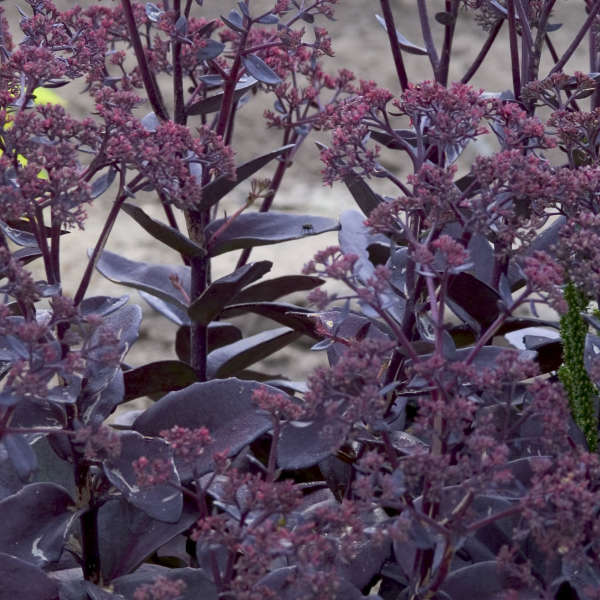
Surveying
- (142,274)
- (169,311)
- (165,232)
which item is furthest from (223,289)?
(169,311)

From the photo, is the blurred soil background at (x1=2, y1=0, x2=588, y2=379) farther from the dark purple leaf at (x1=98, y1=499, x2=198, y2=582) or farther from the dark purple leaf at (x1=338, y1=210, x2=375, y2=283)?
the dark purple leaf at (x1=98, y1=499, x2=198, y2=582)

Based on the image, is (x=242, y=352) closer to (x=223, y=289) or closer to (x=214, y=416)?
(x=223, y=289)

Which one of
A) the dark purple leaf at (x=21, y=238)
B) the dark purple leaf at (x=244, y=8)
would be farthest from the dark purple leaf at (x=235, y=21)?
the dark purple leaf at (x=21, y=238)

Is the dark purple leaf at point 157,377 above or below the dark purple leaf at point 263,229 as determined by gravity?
below

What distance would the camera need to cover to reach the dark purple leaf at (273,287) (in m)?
1.01

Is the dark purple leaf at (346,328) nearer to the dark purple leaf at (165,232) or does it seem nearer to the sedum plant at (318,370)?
the sedum plant at (318,370)

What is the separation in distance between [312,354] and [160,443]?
4.55ft

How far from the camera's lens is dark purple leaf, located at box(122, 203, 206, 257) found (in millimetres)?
850

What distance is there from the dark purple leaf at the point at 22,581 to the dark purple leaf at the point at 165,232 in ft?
1.03

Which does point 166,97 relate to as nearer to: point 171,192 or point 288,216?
point 288,216

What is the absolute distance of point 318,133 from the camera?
7.49ft

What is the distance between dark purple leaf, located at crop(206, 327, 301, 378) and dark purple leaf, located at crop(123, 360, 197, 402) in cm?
11

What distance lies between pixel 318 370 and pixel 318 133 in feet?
5.81

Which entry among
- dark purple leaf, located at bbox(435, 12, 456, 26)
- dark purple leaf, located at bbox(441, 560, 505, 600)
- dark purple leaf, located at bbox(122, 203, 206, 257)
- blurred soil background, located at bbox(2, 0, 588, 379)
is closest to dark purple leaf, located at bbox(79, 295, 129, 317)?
dark purple leaf, located at bbox(122, 203, 206, 257)
